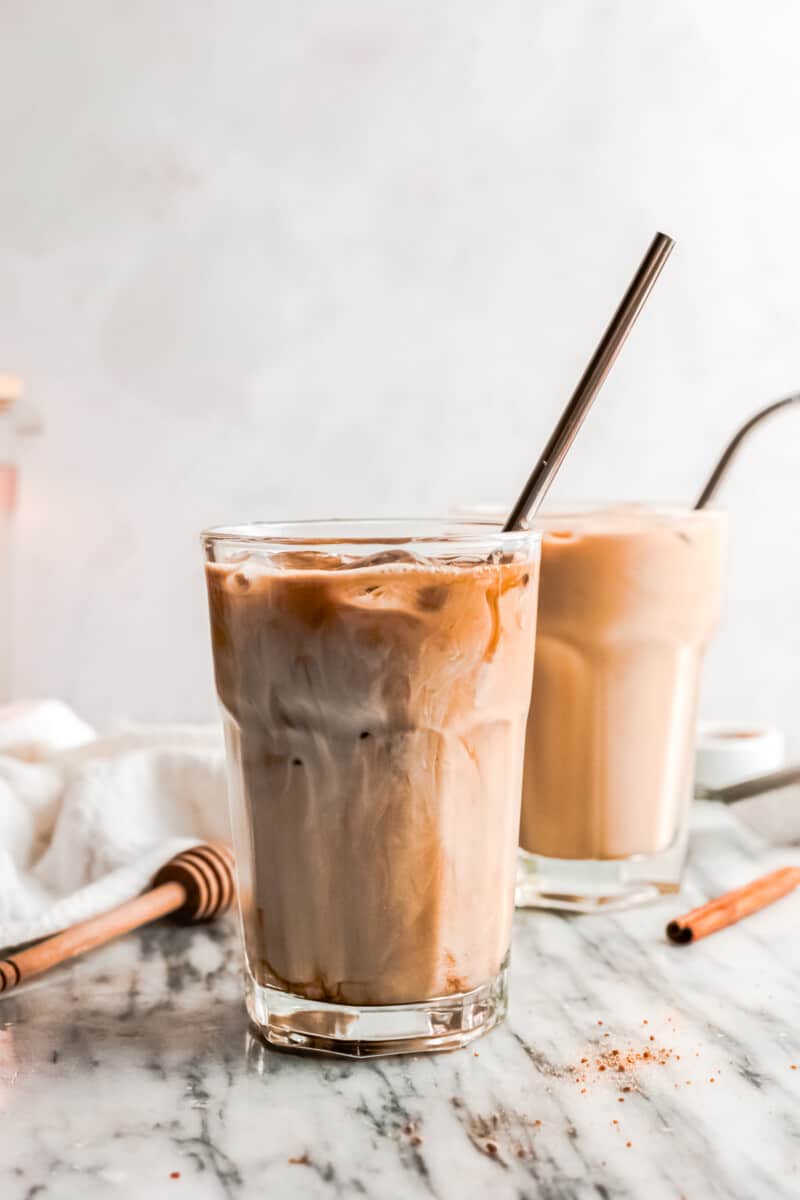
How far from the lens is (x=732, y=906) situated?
0.79 m

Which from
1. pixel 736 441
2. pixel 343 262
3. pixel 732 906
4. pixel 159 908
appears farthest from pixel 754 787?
pixel 343 262

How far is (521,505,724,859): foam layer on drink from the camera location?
2.51 ft

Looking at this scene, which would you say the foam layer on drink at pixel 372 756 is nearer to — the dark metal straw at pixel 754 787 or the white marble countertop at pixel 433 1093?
the white marble countertop at pixel 433 1093

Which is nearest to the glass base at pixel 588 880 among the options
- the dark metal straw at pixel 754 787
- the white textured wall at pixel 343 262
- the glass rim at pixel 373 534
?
the dark metal straw at pixel 754 787

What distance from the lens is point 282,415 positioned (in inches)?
54.3

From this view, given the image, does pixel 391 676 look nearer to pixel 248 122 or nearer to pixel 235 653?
pixel 235 653

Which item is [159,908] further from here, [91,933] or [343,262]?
[343,262]

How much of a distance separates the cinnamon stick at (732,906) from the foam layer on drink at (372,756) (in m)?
0.18

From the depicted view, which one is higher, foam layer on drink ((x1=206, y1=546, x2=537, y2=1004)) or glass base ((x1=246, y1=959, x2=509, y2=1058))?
foam layer on drink ((x1=206, y1=546, x2=537, y2=1004))

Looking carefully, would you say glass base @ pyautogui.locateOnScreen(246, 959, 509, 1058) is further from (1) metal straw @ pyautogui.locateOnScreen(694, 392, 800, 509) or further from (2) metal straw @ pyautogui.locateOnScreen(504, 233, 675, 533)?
(1) metal straw @ pyautogui.locateOnScreen(694, 392, 800, 509)

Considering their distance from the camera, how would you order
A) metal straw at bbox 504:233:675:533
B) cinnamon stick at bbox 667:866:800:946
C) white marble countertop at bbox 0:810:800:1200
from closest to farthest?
white marble countertop at bbox 0:810:800:1200 → metal straw at bbox 504:233:675:533 → cinnamon stick at bbox 667:866:800:946

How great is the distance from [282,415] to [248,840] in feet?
2.72

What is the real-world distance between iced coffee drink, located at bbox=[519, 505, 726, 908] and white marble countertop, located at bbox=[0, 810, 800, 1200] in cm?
8

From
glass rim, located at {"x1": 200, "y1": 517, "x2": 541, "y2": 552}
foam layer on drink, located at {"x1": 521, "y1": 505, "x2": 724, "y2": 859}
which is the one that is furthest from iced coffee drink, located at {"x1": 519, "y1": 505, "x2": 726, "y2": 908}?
glass rim, located at {"x1": 200, "y1": 517, "x2": 541, "y2": 552}
